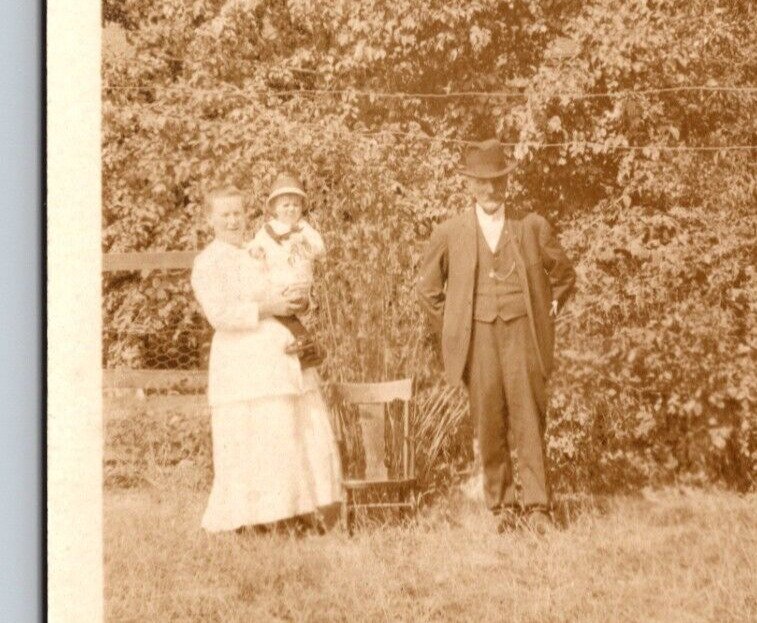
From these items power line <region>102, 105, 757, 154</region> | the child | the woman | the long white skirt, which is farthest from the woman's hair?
the long white skirt

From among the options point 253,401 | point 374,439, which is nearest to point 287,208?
point 253,401

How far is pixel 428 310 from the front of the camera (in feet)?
12.1

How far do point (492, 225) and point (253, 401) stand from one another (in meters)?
0.93

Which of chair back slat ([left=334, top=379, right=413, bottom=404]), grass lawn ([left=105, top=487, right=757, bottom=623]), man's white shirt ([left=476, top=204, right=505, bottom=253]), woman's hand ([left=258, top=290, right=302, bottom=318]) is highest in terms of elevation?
man's white shirt ([left=476, top=204, right=505, bottom=253])

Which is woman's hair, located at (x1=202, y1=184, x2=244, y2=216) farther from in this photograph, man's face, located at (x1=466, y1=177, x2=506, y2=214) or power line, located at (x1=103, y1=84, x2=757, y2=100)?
man's face, located at (x1=466, y1=177, x2=506, y2=214)

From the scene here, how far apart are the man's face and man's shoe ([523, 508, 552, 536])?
3.15 feet

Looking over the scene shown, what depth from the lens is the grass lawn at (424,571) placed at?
3490 mm

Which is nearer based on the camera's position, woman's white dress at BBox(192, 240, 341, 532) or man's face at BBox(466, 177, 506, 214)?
woman's white dress at BBox(192, 240, 341, 532)

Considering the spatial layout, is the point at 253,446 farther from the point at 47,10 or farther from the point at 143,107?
the point at 47,10

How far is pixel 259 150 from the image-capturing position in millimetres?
3682

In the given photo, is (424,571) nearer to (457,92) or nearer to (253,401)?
(253,401)

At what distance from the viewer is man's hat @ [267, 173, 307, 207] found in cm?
366

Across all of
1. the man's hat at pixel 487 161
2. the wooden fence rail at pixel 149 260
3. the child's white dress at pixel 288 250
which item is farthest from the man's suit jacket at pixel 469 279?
the wooden fence rail at pixel 149 260

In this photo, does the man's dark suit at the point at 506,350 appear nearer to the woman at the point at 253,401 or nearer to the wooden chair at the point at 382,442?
the wooden chair at the point at 382,442
